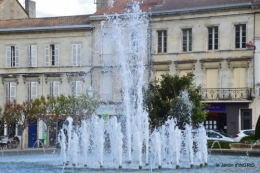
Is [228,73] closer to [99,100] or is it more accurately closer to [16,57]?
[99,100]

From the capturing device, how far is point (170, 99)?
144 feet

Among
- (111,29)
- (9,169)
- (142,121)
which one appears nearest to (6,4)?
(111,29)

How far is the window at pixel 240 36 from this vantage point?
4991 cm

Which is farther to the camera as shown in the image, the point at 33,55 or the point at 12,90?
the point at 12,90

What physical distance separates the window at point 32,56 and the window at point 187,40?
12476 millimetres

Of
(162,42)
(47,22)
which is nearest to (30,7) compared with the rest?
(47,22)

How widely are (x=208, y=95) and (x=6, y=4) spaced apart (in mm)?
20579

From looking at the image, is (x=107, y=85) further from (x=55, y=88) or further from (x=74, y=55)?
(x=55, y=88)

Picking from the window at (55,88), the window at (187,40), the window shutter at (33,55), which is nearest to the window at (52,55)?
the window shutter at (33,55)

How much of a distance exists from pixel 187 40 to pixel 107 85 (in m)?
7.17

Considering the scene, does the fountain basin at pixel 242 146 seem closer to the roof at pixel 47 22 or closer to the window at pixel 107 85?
the window at pixel 107 85

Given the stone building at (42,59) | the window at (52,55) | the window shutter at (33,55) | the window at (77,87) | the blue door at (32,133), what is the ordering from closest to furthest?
the window at (77,87)
the stone building at (42,59)
the blue door at (32,133)
the window at (52,55)
the window shutter at (33,55)

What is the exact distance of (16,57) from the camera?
5869cm

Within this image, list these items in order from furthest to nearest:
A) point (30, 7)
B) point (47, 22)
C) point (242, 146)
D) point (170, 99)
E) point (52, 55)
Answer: point (30, 7) < point (47, 22) < point (52, 55) < point (170, 99) < point (242, 146)
